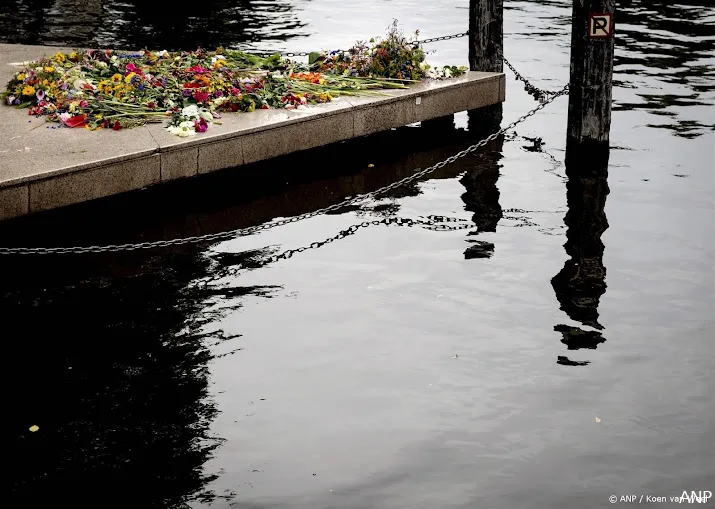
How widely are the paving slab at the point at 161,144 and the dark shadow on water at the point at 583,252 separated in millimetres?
1994

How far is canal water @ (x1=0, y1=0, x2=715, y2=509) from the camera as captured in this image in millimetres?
5203

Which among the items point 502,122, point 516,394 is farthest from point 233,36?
point 516,394

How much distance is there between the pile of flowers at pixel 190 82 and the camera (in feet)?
31.2

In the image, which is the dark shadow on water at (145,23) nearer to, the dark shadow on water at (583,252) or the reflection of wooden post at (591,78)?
the reflection of wooden post at (591,78)

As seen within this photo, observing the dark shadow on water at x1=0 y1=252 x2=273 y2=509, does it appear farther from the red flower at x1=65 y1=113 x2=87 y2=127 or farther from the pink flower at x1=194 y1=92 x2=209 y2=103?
the pink flower at x1=194 y1=92 x2=209 y2=103

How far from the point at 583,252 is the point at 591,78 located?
2218 mm

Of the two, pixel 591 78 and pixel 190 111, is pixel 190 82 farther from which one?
pixel 591 78

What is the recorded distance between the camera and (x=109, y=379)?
6.15 meters

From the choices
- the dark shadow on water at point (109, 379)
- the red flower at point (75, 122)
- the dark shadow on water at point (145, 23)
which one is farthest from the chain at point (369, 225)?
the dark shadow on water at point (145, 23)

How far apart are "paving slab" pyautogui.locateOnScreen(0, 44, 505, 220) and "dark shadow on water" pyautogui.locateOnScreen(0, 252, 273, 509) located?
661mm

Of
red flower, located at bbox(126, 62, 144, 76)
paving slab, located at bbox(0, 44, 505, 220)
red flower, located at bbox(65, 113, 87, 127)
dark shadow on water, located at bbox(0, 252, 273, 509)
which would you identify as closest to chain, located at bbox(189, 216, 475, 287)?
dark shadow on water, located at bbox(0, 252, 273, 509)

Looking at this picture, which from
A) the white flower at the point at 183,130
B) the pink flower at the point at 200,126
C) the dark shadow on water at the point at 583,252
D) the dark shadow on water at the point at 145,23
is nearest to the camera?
the dark shadow on water at the point at 583,252

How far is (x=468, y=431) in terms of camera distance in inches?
220

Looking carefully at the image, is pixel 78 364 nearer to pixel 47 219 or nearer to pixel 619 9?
pixel 47 219
